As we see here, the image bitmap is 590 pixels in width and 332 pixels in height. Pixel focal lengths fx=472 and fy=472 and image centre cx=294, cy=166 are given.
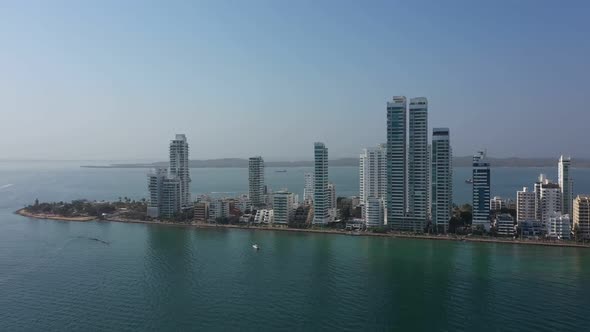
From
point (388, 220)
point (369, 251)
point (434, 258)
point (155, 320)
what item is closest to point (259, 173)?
point (388, 220)

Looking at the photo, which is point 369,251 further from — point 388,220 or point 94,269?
point 94,269

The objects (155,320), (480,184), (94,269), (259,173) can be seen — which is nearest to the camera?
Result: (155,320)

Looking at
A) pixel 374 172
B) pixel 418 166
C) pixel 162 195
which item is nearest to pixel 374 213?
pixel 418 166

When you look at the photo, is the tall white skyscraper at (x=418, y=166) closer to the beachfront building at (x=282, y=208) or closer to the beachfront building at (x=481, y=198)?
the beachfront building at (x=481, y=198)

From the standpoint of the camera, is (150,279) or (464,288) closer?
(464,288)

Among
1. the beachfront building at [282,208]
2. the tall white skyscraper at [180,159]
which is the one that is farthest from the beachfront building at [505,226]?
the tall white skyscraper at [180,159]

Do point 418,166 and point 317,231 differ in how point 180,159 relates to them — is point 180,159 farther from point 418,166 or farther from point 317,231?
point 418,166
